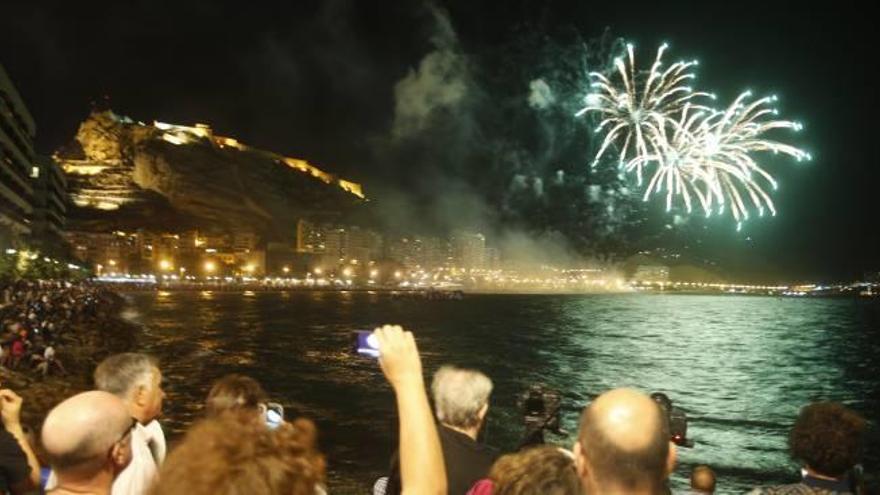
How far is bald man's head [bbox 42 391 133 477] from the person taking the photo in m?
2.87

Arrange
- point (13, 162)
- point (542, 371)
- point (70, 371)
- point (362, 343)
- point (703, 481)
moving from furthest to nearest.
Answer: point (13, 162), point (542, 371), point (70, 371), point (703, 481), point (362, 343)

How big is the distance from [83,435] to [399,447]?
50.5 inches

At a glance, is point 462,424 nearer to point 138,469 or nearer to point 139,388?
point 138,469

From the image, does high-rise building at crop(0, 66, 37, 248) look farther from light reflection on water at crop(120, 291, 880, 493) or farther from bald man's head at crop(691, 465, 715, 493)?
bald man's head at crop(691, 465, 715, 493)

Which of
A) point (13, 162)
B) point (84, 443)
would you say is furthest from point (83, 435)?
point (13, 162)

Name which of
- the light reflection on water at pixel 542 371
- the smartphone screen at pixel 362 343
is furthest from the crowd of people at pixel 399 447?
the light reflection on water at pixel 542 371

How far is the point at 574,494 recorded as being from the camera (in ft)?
9.92

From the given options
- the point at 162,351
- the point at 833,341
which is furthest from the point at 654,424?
the point at 833,341

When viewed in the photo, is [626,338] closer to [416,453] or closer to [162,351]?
[162,351]

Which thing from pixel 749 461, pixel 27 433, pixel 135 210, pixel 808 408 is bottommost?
pixel 749 461

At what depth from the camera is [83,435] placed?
9.49 feet

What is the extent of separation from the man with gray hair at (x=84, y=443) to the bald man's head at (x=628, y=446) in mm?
1958

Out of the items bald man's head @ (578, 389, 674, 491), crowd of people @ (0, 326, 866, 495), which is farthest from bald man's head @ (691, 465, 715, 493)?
bald man's head @ (578, 389, 674, 491)

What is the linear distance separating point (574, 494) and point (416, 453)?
79 centimetres
